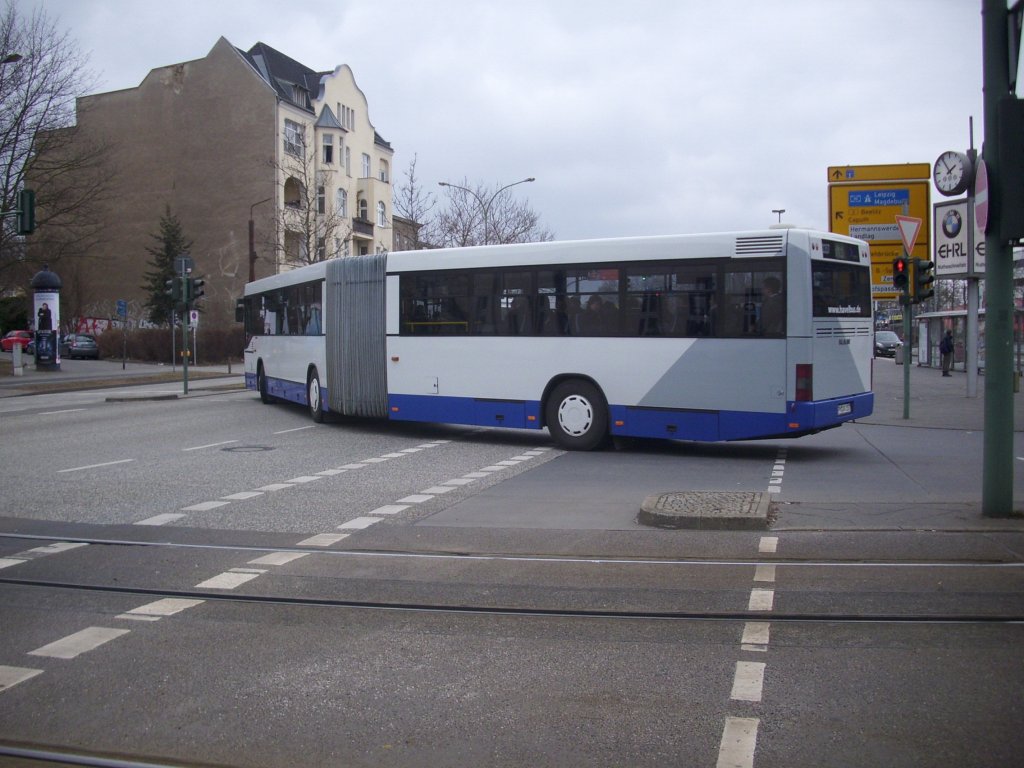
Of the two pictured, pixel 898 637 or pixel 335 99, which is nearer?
pixel 898 637

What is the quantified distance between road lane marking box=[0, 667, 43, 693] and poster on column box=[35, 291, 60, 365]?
4188cm

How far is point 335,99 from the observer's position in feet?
217

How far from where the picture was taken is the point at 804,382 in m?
12.9

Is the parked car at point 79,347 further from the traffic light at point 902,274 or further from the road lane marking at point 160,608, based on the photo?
the road lane marking at point 160,608

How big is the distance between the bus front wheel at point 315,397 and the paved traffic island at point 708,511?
11.3 metres

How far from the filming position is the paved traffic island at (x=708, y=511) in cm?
860

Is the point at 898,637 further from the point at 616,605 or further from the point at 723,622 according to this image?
the point at 616,605

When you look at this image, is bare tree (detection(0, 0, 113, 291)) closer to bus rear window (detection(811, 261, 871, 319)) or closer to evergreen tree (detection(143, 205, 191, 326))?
evergreen tree (detection(143, 205, 191, 326))

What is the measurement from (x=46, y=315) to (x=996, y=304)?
42447 millimetres

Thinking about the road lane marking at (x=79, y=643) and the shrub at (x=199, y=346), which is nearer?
the road lane marking at (x=79, y=643)

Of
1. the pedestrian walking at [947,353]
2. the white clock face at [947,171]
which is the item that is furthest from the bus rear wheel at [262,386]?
the pedestrian walking at [947,353]

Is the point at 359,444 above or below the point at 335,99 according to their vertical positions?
below

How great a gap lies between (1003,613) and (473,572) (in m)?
3.44

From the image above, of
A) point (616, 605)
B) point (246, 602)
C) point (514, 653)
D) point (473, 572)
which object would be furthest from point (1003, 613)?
point (246, 602)
